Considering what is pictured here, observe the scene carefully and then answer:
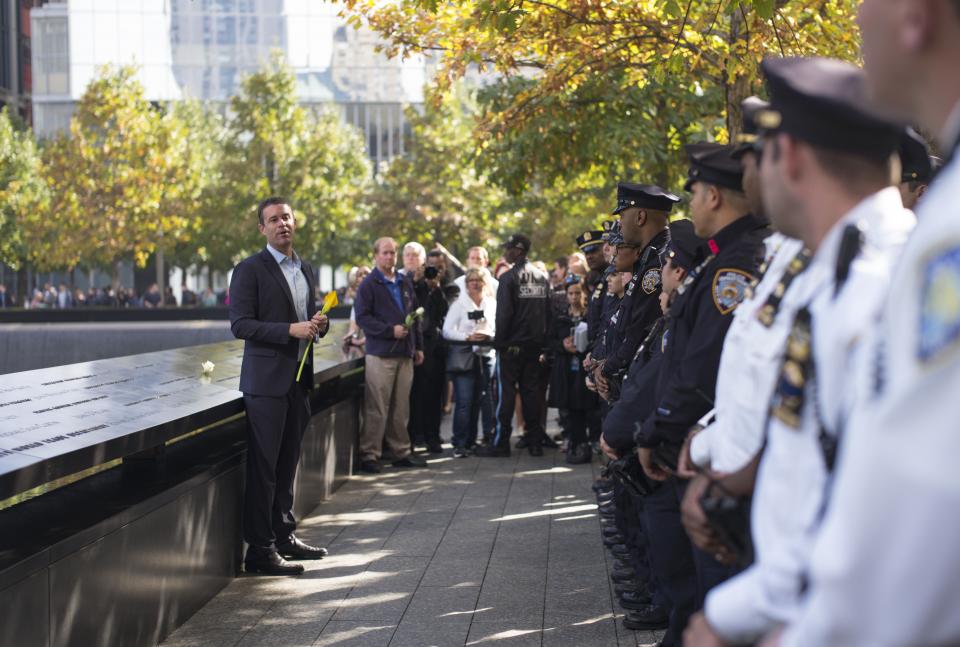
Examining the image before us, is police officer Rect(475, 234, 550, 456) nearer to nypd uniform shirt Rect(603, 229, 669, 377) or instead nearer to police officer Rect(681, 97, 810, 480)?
nypd uniform shirt Rect(603, 229, 669, 377)

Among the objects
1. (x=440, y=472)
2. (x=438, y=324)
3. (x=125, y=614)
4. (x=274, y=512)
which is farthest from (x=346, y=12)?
(x=125, y=614)

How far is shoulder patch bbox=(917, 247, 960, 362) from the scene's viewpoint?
1.31m

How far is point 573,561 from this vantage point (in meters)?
8.20

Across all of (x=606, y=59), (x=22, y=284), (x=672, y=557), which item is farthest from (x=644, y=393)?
(x=22, y=284)

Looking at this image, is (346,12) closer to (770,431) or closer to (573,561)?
(573,561)

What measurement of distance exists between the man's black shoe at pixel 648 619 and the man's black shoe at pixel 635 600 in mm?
270

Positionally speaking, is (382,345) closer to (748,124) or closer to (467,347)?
(467,347)

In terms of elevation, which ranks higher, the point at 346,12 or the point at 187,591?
the point at 346,12

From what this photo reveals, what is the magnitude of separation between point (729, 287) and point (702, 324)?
165 mm

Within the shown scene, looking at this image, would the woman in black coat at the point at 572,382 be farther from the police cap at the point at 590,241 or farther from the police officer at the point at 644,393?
the police officer at the point at 644,393

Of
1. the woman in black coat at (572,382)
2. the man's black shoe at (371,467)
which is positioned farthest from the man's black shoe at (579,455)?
the man's black shoe at (371,467)

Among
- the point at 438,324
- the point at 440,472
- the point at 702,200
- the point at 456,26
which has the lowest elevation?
the point at 440,472

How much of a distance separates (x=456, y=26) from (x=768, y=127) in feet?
34.3

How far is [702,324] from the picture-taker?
4273 mm
